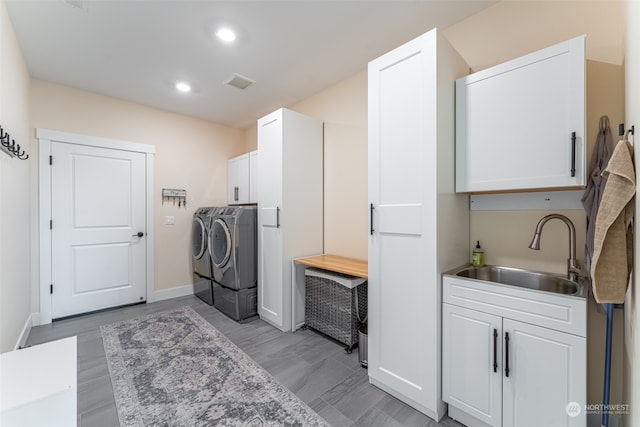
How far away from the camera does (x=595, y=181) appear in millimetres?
1444

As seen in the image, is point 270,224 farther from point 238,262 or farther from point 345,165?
point 345,165

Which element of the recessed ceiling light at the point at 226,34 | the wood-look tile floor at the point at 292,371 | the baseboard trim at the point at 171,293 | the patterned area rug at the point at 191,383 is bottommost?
the wood-look tile floor at the point at 292,371

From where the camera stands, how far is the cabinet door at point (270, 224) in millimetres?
2908

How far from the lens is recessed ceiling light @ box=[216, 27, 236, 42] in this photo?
220cm

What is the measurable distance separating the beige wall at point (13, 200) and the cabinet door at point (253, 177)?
2.28m

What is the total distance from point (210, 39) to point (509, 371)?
3130mm

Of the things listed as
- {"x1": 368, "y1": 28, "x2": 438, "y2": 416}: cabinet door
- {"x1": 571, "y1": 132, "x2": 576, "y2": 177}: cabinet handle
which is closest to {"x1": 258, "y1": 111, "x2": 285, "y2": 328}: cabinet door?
{"x1": 368, "y1": 28, "x2": 438, "y2": 416}: cabinet door

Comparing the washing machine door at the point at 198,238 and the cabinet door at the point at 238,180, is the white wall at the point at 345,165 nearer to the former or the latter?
the cabinet door at the point at 238,180

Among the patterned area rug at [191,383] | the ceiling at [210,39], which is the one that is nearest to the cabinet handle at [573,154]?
the ceiling at [210,39]

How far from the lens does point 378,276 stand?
76.1 inches

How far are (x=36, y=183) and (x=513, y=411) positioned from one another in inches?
184

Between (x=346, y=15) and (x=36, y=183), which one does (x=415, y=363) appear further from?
(x=36, y=183)

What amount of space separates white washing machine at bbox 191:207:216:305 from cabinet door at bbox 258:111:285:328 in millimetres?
904

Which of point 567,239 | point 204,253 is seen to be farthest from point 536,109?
point 204,253
